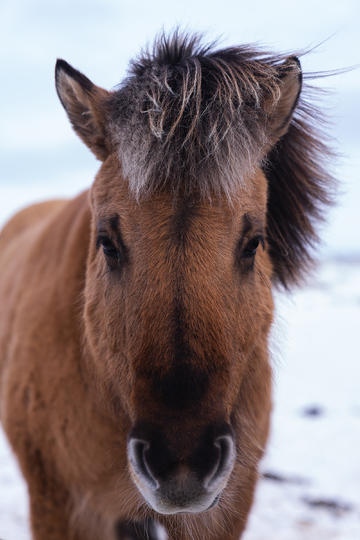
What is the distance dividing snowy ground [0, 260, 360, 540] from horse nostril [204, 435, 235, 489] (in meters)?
1.03

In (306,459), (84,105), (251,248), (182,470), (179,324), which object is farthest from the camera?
(306,459)

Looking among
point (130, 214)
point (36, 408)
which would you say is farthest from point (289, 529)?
point (130, 214)

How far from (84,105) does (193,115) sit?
65cm

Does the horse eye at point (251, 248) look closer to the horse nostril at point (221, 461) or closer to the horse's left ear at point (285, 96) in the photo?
the horse's left ear at point (285, 96)

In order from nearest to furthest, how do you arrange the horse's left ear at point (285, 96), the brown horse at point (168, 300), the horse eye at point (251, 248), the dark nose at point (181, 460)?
the dark nose at point (181, 460) → the brown horse at point (168, 300) → the horse eye at point (251, 248) → the horse's left ear at point (285, 96)

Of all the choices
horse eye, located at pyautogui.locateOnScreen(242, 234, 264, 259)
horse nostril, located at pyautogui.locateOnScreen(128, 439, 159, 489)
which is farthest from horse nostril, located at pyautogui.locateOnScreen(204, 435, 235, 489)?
horse eye, located at pyautogui.locateOnScreen(242, 234, 264, 259)

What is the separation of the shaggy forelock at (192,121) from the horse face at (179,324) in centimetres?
10

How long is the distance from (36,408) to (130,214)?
1.40 metres

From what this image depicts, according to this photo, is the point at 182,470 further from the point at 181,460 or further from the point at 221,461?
the point at 221,461

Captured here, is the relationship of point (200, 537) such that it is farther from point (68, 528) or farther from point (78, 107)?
point (78, 107)

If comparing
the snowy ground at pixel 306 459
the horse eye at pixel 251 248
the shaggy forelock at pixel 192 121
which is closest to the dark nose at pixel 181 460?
the horse eye at pixel 251 248

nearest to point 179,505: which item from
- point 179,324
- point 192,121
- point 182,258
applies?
point 179,324

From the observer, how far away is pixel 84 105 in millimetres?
2465

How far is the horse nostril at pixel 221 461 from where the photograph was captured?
5.70 ft
